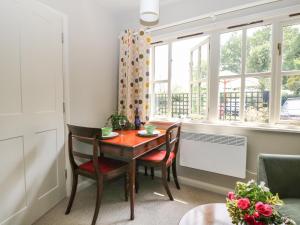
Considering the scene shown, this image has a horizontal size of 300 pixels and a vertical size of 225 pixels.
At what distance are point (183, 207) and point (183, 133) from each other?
0.87 m

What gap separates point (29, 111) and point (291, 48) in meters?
2.67

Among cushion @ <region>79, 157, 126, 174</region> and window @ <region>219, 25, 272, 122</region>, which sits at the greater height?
window @ <region>219, 25, 272, 122</region>

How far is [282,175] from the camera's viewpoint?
143 centimetres

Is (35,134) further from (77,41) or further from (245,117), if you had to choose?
(245,117)

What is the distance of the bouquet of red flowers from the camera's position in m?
0.78

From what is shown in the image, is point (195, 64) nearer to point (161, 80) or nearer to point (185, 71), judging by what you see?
point (185, 71)

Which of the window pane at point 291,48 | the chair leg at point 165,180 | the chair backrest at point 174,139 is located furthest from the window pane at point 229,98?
the chair leg at point 165,180

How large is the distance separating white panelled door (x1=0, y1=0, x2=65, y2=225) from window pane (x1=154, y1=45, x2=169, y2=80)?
138 cm

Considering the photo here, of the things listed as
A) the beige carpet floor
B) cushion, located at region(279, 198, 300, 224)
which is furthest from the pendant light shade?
the beige carpet floor

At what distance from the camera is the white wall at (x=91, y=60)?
6.82 feet

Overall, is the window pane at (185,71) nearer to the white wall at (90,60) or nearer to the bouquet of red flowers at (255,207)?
the white wall at (90,60)

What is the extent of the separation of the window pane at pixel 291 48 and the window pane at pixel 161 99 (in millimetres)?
1457

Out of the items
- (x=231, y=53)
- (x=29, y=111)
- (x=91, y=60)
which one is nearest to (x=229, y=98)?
(x=231, y=53)

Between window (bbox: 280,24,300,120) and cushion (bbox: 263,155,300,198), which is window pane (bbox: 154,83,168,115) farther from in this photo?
cushion (bbox: 263,155,300,198)
